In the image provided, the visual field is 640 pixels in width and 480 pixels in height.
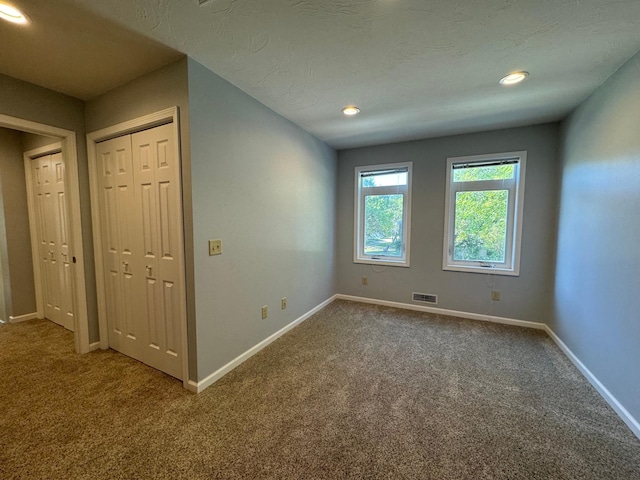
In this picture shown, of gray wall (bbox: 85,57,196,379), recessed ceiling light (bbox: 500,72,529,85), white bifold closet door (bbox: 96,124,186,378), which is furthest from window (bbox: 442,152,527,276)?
white bifold closet door (bbox: 96,124,186,378)

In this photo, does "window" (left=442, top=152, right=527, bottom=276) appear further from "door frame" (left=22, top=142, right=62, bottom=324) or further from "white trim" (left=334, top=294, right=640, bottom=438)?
"door frame" (left=22, top=142, right=62, bottom=324)

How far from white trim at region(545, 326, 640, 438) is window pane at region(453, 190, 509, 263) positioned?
118 cm

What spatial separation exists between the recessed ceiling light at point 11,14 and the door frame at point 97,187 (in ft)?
2.24

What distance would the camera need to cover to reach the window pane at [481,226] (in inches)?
127

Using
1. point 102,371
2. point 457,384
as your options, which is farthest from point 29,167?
point 457,384

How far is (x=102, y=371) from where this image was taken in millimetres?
2162

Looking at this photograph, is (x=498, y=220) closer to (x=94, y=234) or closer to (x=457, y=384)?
(x=457, y=384)

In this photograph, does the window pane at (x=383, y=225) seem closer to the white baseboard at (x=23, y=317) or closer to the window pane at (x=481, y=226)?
the window pane at (x=481, y=226)

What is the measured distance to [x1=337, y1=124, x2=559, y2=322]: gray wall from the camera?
2.98 m

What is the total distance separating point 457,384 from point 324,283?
214 centimetres

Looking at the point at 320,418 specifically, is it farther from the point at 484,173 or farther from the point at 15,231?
the point at 15,231

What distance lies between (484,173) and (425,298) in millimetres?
1853

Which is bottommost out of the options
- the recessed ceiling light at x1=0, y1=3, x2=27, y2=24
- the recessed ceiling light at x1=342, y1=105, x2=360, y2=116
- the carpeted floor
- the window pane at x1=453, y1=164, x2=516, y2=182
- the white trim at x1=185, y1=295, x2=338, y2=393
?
the carpeted floor

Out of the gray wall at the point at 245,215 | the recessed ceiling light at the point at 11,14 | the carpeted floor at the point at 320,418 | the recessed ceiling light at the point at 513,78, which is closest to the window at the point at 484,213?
the carpeted floor at the point at 320,418
